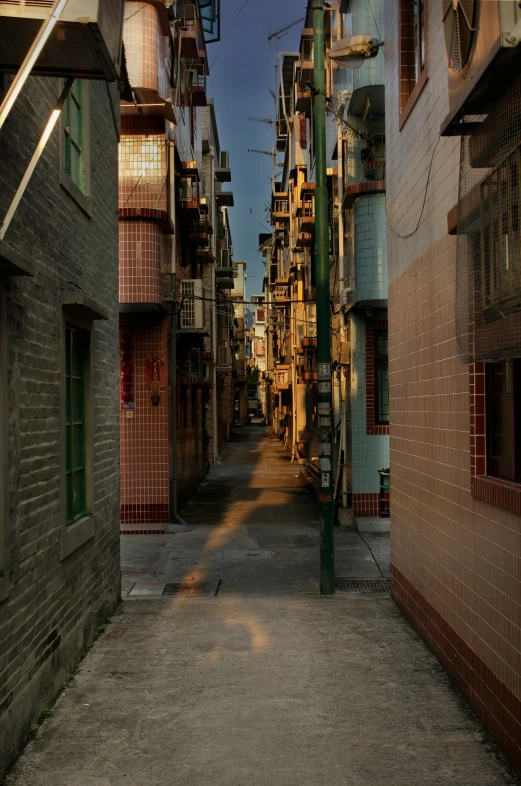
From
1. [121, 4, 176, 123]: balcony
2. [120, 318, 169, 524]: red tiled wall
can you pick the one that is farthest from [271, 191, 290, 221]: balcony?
[120, 318, 169, 524]: red tiled wall

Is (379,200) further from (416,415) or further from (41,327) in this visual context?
(41,327)

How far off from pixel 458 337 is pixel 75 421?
3.95m

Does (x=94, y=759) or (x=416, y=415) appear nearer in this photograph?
(x=94, y=759)

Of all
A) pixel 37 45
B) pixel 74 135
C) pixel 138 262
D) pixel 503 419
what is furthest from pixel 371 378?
pixel 37 45

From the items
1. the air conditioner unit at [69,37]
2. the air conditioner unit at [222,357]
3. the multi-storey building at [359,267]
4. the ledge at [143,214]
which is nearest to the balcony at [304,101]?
the multi-storey building at [359,267]

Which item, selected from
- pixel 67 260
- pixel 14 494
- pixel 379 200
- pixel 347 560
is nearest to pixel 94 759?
pixel 14 494

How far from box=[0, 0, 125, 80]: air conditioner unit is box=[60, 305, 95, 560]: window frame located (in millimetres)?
2344

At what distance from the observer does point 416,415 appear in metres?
8.38

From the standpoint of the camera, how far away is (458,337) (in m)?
5.23

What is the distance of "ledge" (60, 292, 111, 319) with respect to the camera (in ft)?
22.6

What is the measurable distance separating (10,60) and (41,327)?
1955 mm

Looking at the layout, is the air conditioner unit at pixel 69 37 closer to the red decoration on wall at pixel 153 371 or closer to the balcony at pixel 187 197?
the red decoration on wall at pixel 153 371

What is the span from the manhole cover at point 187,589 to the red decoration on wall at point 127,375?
5.78 metres

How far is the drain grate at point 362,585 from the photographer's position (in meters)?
10.5
